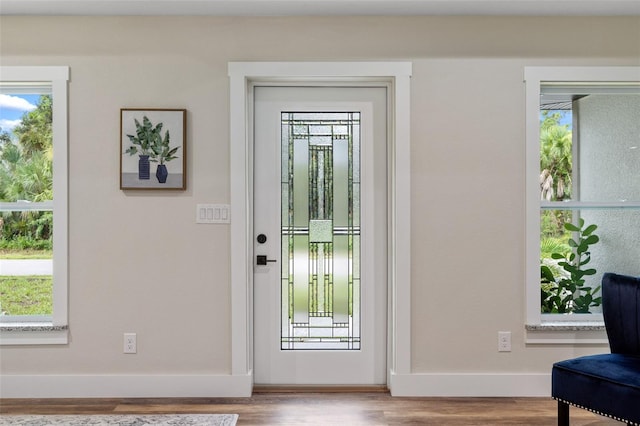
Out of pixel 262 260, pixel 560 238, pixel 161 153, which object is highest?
pixel 161 153

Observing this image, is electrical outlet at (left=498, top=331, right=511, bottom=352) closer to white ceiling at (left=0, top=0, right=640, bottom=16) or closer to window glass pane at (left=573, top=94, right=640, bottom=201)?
window glass pane at (left=573, top=94, right=640, bottom=201)

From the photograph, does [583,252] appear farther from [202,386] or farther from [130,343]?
[130,343]

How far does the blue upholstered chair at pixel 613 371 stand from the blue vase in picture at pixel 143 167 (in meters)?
2.48

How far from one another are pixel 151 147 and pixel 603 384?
8.79 feet

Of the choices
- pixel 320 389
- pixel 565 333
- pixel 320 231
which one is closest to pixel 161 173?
pixel 320 231

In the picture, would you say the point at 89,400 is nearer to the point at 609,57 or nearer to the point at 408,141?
the point at 408,141

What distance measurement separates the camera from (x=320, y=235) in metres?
3.21

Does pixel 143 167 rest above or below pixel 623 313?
above

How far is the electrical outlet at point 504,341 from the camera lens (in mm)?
3068

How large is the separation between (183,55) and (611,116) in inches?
106

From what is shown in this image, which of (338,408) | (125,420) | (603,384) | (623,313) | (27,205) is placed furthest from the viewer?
(27,205)

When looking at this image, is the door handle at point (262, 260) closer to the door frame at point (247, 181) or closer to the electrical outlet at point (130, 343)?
the door frame at point (247, 181)

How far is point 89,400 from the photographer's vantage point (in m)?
3.02

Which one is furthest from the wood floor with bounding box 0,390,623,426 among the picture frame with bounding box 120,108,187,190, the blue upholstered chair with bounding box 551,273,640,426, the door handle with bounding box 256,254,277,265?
the picture frame with bounding box 120,108,187,190
